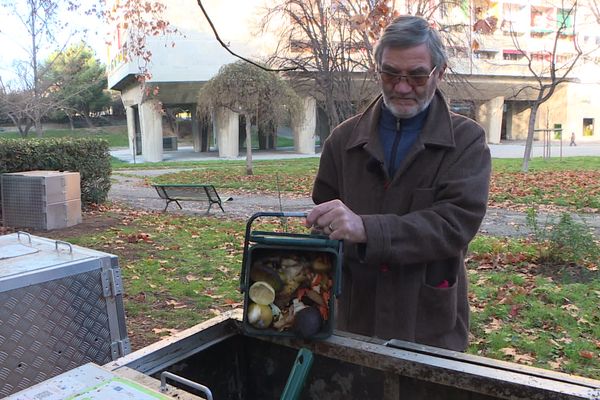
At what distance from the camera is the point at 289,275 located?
68.4 inches

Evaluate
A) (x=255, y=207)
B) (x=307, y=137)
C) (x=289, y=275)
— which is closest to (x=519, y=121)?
(x=307, y=137)

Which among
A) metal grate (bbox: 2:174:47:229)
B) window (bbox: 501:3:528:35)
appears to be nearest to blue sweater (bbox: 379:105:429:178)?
metal grate (bbox: 2:174:47:229)

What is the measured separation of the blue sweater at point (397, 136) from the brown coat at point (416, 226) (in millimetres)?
37

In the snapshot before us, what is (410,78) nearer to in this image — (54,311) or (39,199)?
(54,311)

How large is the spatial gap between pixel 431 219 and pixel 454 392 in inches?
20.0

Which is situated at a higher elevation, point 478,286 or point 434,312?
point 434,312

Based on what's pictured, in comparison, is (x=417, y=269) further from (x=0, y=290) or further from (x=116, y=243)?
(x=116, y=243)

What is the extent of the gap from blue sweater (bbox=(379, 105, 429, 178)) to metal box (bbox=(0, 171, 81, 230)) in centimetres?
799

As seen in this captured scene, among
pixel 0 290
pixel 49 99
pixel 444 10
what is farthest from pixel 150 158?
pixel 0 290

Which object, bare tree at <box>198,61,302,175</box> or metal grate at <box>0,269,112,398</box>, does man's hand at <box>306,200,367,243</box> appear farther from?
→ bare tree at <box>198,61,302,175</box>

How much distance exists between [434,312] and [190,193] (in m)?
10.1

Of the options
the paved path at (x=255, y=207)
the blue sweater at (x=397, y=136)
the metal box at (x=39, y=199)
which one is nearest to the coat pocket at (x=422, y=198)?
the blue sweater at (x=397, y=136)

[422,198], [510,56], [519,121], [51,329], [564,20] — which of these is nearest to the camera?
[422,198]

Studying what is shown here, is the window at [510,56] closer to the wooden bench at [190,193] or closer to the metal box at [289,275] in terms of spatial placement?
the wooden bench at [190,193]
